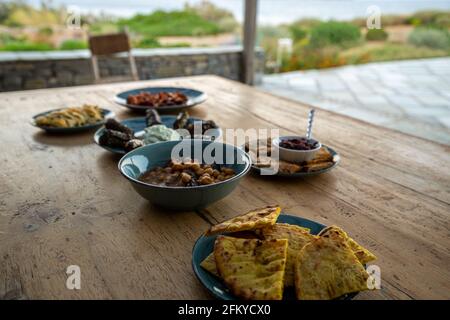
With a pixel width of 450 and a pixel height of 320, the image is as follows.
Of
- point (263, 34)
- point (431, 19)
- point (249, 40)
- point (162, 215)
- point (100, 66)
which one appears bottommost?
point (162, 215)

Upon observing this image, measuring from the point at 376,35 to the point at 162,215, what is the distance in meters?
7.90

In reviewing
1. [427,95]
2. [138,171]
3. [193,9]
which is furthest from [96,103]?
[193,9]

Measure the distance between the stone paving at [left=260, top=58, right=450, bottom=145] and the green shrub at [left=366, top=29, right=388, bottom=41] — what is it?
818mm

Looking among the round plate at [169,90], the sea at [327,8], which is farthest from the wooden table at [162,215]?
the sea at [327,8]

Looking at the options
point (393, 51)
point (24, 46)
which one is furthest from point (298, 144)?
point (393, 51)

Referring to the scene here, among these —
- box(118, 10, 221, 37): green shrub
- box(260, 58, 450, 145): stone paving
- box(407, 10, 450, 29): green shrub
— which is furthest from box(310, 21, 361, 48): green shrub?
box(118, 10, 221, 37): green shrub

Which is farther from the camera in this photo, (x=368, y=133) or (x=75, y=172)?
(x=368, y=133)

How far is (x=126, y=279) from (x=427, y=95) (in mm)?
5310

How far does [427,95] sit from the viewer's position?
4918 mm

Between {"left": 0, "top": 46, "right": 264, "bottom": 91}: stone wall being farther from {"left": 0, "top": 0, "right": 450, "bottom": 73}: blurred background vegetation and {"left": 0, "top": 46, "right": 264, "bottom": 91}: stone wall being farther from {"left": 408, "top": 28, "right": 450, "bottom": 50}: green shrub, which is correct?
{"left": 408, "top": 28, "right": 450, "bottom": 50}: green shrub

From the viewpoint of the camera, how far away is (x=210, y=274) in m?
0.58

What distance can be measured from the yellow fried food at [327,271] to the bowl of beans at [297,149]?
42cm

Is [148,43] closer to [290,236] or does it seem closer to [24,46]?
[24,46]
